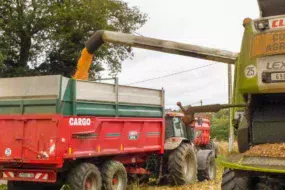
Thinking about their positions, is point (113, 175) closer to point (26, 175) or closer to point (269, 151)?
point (26, 175)

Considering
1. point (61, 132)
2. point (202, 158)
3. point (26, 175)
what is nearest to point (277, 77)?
point (61, 132)

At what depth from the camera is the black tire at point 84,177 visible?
9547 mm

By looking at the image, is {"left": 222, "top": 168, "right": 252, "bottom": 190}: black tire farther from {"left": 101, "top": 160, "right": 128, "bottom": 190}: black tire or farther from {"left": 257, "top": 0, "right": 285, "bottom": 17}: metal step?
{"left": 101, "top": 160, "right": 128, "bottom": 190}: black tire

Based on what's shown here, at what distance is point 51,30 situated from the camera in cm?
3003

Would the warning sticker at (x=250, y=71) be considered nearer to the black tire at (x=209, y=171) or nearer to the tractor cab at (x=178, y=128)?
the tractor cab at (x=178, y=128)

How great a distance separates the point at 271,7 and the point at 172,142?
7757mm

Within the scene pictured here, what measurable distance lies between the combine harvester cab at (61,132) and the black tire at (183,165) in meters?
2.04

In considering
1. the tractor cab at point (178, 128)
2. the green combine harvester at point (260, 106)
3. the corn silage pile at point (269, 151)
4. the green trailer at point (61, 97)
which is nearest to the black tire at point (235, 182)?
the green combine harvester at point (260, 106)

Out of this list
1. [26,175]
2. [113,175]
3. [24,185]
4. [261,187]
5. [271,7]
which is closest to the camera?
[261,187]

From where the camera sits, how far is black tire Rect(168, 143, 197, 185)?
42.2 ft

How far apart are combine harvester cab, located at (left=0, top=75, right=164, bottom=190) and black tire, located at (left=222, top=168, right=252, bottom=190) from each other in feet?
14.4

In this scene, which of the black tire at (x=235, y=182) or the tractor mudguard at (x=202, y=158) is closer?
the black tire at (x=235, y=182)

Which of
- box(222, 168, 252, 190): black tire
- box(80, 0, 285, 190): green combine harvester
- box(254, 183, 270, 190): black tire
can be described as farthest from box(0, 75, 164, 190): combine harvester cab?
box(254, 183, 270, 190): black tire

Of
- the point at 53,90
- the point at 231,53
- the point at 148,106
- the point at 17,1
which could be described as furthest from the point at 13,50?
the point at 231,53
